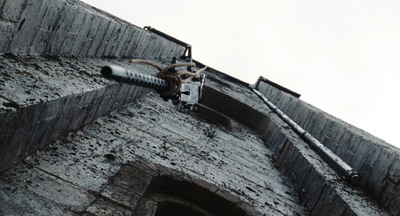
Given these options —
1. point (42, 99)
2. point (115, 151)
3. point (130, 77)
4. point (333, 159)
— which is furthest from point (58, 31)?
point (333, 159)

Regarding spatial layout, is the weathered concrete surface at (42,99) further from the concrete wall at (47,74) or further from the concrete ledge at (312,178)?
the concrete ledge at (312,178)

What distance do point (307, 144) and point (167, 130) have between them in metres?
2.41

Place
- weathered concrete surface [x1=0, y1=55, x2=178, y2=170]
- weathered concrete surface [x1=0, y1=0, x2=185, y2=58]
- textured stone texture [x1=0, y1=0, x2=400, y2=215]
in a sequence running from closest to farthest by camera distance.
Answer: weathered concrete surface [x1=0, y1=55, x2=178, y2=170] → textured stone texture [x1=0, y1=0, x2=400, y2=215] → weathered concrete surface [x1=0, y1=0, x2=185, y2=58]

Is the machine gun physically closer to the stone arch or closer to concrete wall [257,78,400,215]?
the stone arch

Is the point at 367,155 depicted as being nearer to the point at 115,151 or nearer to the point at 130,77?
the point at 115,151

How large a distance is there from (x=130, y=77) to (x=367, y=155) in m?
3.53

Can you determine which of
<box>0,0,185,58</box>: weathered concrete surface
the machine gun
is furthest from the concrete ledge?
<box>0,0,185,58</box>: weathered concrete surface

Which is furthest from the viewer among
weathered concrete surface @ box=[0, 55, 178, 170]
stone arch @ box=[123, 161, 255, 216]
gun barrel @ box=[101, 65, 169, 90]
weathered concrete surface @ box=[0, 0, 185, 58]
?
stone arch @ box=[123, 161, 255, 216]

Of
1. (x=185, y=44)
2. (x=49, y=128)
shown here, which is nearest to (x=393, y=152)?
(x=49, y=128)

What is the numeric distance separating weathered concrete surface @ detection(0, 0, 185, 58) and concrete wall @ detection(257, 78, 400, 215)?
3472mm

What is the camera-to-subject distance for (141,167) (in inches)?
104

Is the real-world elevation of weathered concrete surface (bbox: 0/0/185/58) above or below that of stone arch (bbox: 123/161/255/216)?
above

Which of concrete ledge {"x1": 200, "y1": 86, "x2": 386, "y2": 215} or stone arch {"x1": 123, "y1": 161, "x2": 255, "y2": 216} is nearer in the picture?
stone arch {"x1": 123, "y1": 161, "x2": 255, "y2": 216}

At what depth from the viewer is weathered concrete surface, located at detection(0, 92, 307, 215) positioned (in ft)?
6.29
